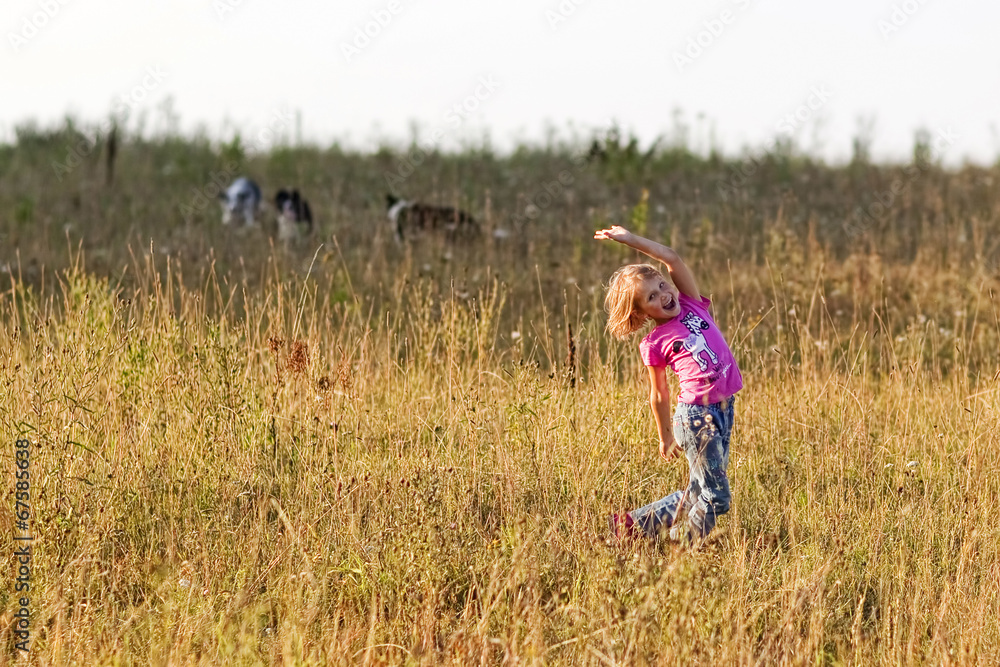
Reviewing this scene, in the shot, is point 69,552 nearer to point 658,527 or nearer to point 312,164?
point 658,527

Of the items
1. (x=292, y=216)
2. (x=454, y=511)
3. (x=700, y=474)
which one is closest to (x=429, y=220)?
(x=292, y=216)

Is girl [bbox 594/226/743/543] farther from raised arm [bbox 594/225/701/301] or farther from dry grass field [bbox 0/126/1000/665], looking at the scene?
dry grass field [bbox 0/126/1000/665]

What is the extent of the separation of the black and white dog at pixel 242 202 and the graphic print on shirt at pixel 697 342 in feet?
28.8

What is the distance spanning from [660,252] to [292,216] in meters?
8.09

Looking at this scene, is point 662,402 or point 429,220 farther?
point 429,220

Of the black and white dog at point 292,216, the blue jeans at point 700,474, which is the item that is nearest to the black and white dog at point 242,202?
the black and white dog at point 292,216

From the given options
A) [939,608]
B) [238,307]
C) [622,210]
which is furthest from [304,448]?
[622,210]

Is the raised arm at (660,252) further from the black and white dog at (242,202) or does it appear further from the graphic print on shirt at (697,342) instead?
the black and white dog at (242,202)

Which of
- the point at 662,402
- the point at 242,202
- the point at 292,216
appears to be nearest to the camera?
the point at 662,402

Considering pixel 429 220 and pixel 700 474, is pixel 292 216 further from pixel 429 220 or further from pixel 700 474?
pixel 700 474

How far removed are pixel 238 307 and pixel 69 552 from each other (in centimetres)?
495

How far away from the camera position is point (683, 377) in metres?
3.86

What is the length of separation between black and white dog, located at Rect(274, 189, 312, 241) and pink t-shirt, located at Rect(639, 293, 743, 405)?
7360mm

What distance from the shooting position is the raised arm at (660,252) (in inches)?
146
